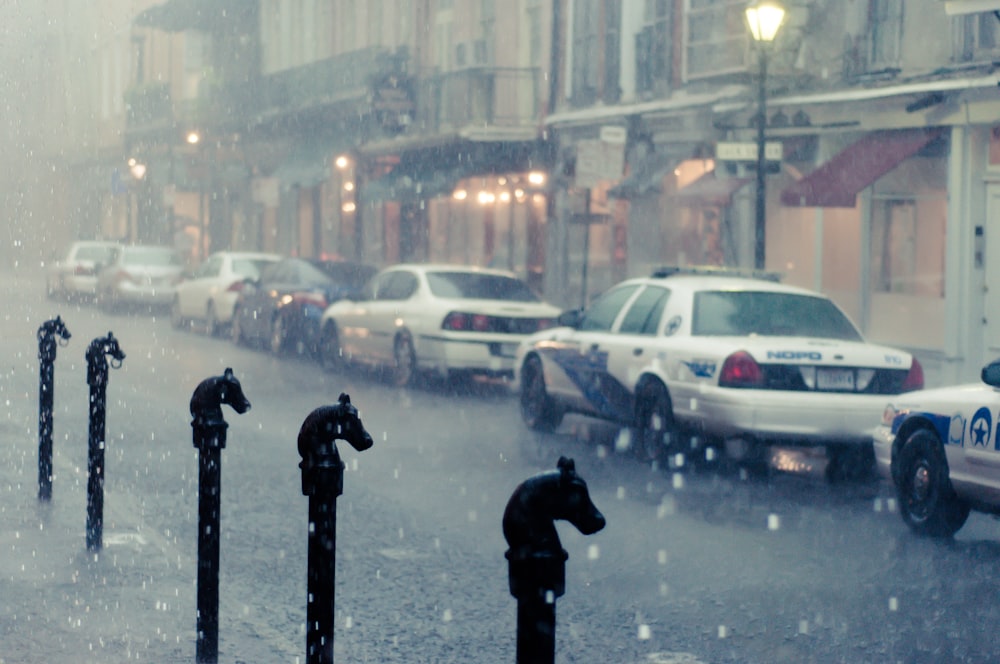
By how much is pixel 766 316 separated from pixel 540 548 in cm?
895

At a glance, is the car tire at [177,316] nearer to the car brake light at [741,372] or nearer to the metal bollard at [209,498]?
the car brake light at [741,372]

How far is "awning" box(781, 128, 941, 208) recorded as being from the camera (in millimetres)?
21359

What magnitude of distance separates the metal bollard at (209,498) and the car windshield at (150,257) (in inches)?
1227

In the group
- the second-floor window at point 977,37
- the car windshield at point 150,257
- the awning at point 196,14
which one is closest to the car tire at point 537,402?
the second-floor window at point 977,37

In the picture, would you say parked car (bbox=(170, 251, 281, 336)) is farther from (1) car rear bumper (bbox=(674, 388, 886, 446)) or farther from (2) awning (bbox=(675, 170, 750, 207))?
(1) car rear bumper (bbox=(674, 388, 886, 446))

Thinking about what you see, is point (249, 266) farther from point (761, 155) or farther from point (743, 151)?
point (761, 155)

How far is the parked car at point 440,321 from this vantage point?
18.9 metres

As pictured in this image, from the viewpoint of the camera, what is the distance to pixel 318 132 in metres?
44.2

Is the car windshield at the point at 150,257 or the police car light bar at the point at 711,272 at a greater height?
the car windshield at the point at 150,257

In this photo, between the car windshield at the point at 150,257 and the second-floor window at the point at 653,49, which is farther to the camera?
the car windshield at the point at 150,257

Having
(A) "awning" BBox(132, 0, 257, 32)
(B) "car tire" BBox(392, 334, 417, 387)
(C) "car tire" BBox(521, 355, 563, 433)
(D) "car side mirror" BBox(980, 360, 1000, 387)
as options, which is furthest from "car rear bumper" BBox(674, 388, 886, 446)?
(A) "awning" BBox(132, 0, 257, 32)

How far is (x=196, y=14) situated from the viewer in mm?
52875

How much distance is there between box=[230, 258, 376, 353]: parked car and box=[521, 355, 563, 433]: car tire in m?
8.12

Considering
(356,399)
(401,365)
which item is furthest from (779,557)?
(401,365)
